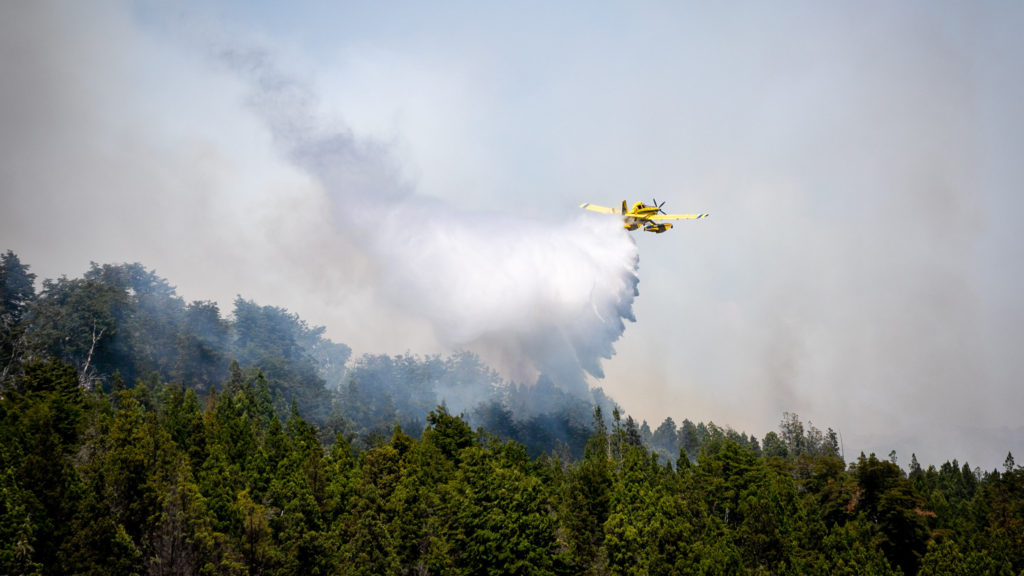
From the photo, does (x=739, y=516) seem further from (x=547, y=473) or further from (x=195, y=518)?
(x=195, y=518)

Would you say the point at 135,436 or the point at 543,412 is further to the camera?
the point at 543,412

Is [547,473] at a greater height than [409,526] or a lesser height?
greater

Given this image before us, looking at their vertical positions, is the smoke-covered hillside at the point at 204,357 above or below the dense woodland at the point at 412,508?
above

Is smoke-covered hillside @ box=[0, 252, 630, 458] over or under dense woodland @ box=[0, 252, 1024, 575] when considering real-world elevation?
over

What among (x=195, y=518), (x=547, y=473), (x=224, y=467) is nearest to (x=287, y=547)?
(x=195, y=518)

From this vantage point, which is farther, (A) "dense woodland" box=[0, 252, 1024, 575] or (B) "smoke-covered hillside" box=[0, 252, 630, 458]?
(B) "smoke-covered hillside" box=[0, 252, 630, 458]

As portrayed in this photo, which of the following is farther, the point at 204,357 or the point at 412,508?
the point at 204,357

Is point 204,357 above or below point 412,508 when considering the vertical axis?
above

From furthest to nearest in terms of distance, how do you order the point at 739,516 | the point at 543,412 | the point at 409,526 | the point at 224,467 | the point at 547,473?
the point at 543,412 → the point at 547,473 → the point at 739,516 → the point at 224,467 → the point at 409,526

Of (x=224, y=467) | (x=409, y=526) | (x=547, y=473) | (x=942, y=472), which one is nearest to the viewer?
(x=409, y=526)

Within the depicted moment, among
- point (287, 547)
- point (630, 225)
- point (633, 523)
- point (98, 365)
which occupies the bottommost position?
point (287, 547)

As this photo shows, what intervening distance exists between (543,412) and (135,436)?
4808 inches

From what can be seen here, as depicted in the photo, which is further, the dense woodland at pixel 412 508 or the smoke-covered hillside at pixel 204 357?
the smoke-covered hillside at pixel 204 357

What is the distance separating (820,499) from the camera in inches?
3172
